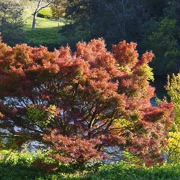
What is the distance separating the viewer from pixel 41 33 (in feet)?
132

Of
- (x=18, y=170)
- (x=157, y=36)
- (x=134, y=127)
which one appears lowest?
(x=18, y=170)

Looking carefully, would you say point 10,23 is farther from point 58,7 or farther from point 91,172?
point 91,172

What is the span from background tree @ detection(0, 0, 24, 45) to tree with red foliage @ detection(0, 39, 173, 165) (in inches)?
931

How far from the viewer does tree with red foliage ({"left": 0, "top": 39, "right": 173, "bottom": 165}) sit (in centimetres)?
684

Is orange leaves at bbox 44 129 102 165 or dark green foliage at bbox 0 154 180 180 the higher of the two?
orange leaves at bbox 44 129 102 165

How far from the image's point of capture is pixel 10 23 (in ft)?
103

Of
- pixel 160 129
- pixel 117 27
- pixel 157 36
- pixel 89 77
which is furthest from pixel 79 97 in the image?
pixel 117 27

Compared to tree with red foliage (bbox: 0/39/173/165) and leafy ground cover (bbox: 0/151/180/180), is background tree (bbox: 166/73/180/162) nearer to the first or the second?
leafy ground cover (bbox: 0/151/180/180)

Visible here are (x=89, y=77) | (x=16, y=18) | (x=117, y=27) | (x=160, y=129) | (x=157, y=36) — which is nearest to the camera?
(x=89, y=77)

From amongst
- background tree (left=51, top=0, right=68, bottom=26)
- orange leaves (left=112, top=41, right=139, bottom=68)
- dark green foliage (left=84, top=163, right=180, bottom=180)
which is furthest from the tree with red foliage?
background tree (left=51, top=0, right=68, bottom=26)

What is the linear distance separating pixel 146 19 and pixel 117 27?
234 centimetres

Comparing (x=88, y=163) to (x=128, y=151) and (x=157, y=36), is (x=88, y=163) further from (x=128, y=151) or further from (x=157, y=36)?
(x=157, y=36)

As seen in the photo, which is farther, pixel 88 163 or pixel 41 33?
pixel 41 33

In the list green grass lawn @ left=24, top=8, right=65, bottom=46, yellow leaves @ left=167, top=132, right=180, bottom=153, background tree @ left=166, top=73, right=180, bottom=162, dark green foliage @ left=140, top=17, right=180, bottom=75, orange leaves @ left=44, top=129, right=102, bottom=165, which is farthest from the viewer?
green grass lawn @ left=24, top=8, right=65, bottom=46
